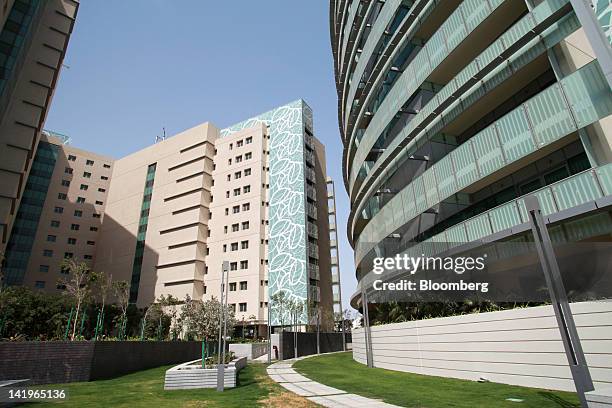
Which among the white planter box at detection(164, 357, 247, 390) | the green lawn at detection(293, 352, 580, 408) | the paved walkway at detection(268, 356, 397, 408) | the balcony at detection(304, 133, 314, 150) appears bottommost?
the paved walkway at detection(268, 356, 397, 408)

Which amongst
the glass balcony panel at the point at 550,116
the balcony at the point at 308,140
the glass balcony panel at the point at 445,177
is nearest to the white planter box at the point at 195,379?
the glass balcony panel at the point at 445,177

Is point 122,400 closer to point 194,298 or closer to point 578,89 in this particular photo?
point 578,89

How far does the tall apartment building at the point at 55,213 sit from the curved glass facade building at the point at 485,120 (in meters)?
75.7

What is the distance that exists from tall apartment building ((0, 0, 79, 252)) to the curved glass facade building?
33.8 metres

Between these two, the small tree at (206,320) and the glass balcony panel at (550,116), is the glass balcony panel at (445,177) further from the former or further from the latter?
the small tree at (206,320)

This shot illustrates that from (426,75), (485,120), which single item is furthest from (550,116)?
(426,75)

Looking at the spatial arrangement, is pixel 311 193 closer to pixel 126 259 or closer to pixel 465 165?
pixel 126 259

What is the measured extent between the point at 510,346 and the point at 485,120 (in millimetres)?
12654

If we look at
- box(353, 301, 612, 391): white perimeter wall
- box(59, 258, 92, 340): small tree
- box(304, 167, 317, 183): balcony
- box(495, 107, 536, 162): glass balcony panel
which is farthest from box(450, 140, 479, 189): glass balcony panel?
box(304, 167, 317, 183): balcony

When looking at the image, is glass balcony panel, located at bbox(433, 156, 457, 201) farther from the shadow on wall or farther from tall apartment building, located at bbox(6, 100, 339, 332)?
the shadow on wall

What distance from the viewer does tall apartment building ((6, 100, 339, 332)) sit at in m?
62.3

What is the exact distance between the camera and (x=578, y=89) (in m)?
12.2

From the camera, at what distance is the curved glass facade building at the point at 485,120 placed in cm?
1205

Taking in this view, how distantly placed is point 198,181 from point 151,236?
15998 millimetres
